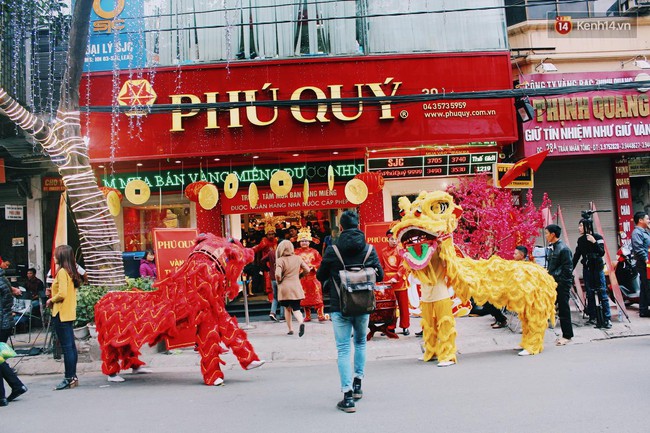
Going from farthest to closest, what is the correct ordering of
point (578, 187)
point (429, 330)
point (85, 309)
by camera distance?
point (578, 187) < point (85, 309) < point (429, 330)

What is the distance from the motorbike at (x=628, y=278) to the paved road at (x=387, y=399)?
410cm

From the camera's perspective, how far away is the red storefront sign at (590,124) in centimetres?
1445

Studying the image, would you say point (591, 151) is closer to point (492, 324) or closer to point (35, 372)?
point (492, 324)

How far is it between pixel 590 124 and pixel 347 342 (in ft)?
36.2

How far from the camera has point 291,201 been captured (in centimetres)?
1494

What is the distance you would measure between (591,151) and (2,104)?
12347mm

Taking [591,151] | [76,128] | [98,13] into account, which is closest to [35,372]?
[76,128]

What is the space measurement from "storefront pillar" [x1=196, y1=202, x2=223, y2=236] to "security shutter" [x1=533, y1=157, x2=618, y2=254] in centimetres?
808

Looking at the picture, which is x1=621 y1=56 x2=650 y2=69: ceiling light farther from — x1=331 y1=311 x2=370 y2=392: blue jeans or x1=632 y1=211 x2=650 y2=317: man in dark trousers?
x1=331 y1=311 x2=370 y2=392: blue jeans

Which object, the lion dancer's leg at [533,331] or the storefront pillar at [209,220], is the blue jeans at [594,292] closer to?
the lion dancer's leg at [533,331]

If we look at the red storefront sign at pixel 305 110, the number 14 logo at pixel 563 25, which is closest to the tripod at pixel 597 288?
the red storefront sign at pixel 305 110

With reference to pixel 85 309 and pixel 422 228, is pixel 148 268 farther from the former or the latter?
pixel 422 228

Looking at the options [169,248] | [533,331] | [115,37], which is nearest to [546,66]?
[533,331]

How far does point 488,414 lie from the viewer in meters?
5.42
